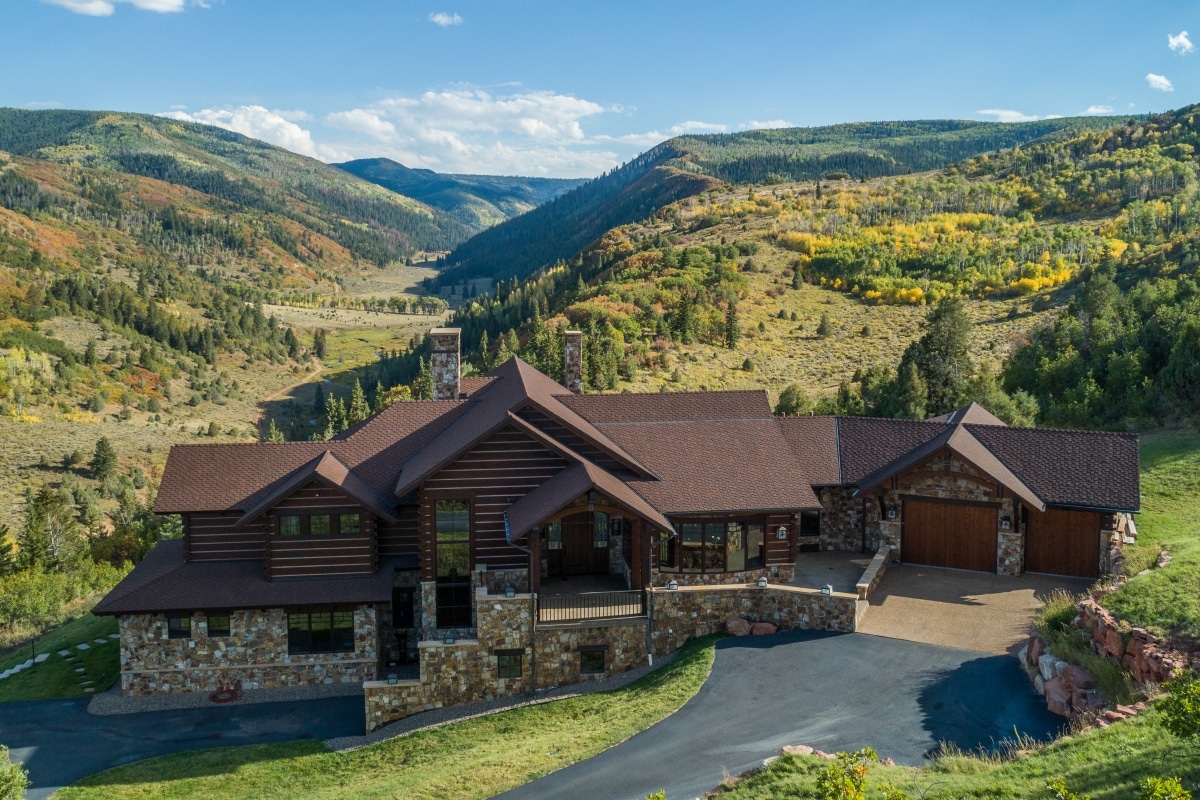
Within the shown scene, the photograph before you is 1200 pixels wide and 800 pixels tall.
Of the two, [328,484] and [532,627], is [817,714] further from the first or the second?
[328,484]

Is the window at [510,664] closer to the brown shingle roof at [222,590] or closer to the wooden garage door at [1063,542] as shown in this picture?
the brown shingle roof at [222,590]

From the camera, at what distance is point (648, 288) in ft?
229

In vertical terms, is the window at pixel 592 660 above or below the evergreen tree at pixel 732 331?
below

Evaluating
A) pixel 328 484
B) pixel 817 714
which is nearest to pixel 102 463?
pixel 328 484

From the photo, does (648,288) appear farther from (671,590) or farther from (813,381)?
(671,590)

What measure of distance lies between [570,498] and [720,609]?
15.0ft

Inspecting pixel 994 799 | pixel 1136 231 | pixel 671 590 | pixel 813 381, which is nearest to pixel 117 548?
pixel 671 590

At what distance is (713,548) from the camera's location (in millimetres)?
22250

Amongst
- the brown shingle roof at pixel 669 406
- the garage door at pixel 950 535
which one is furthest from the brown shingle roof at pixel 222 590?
the garage door at pixel 950 535

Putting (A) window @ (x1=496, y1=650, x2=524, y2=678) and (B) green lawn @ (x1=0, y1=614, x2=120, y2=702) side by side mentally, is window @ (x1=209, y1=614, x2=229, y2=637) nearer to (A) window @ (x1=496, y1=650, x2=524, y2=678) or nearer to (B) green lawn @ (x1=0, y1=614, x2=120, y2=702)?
(B) green lawn @ (x1=0, y1=614, x2=120, y2=702)

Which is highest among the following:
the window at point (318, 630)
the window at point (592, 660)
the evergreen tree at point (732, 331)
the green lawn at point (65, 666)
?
the evergreen tree at point (732, 331)

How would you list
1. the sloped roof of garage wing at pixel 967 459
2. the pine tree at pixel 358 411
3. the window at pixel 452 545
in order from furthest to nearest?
1. the pine tree at pixel 358 411
2. the sloped roof of garage wing at pixel 967 459
3. the window at pixel 452 545

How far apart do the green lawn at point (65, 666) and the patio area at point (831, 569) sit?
58.3ft

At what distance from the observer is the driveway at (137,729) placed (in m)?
18.6
